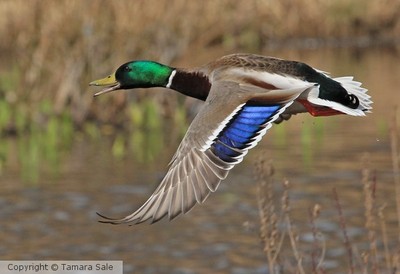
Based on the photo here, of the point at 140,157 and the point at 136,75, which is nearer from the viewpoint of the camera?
the point at 136,75

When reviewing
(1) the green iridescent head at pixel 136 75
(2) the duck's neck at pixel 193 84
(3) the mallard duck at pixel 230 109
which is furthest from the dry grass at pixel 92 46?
(3) the mallard duck at pixel 230 109

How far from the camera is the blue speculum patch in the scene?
5.33m

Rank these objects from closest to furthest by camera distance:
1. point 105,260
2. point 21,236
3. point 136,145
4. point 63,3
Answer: point 105,260 < point 21,236 < point 136,145 < point 63,3

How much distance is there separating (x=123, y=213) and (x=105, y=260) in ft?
4.63

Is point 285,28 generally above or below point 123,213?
above

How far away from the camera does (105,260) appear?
31.4ft

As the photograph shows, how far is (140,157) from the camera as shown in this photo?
13.0 meters

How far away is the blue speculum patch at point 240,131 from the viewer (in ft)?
17.5

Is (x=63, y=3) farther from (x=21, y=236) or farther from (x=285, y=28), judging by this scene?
(x=285, y=28)

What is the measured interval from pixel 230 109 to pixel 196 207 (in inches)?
234

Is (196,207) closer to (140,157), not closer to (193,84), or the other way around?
(140,157)

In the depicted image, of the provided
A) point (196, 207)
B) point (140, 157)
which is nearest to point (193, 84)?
point (196, 207)

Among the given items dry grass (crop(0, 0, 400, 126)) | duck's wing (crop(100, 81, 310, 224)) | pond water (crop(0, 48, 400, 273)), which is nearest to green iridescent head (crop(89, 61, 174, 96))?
duck's wing (crop(100, 81, 310, 224))

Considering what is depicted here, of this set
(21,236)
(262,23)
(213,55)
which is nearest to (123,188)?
(21,236)
